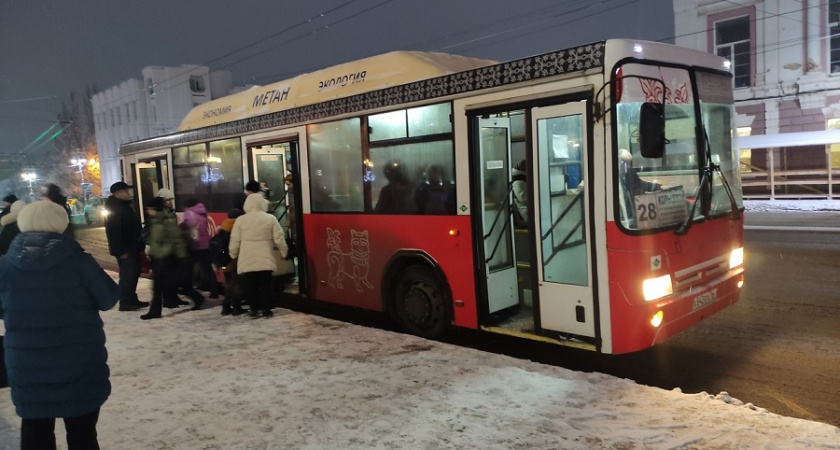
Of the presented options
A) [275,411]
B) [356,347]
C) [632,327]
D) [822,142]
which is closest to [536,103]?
[632,327]

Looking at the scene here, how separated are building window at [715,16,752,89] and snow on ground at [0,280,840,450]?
83.0ft

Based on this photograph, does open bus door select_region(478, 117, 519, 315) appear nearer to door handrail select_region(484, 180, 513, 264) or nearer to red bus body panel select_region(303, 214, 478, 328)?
door handrail select_region(484, 180, 513, 264)

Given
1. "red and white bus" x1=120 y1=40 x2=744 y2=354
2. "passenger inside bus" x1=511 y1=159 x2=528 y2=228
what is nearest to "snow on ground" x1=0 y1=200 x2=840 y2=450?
"red and white bus" x1=120 y1=40 x2=744 y2=354

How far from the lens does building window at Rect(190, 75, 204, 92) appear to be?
6188 cm

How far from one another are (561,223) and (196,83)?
62.7 metres

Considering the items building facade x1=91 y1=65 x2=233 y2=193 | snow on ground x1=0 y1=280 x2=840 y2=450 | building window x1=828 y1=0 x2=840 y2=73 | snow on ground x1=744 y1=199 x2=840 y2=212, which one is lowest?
snow on ground x1=0 y1=280 x2=840 y2=450

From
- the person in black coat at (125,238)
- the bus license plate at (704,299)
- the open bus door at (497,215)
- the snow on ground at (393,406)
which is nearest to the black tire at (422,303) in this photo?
the snow on ground at (393,406)

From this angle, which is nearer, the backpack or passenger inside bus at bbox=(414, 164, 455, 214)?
passenger inside bus at bbox=(414, 164, 455, 214)

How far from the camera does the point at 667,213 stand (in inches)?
217

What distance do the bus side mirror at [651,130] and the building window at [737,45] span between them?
80.6ft

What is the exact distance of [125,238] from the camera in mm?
9070

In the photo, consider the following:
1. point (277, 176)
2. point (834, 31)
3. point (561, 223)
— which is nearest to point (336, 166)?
point (277, 176)

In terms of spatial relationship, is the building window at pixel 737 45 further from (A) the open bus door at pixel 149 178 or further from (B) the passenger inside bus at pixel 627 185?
(B) the passenger inside bus at pixel 627 185

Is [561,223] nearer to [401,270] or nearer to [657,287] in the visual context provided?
[657,287]
